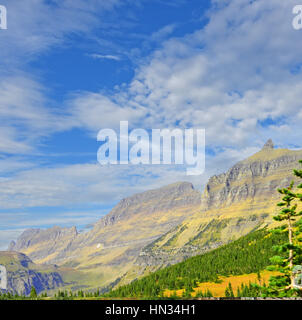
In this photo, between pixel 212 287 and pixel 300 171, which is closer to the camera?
pixel 300 171

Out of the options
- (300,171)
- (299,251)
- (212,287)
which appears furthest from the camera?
(212,287)
